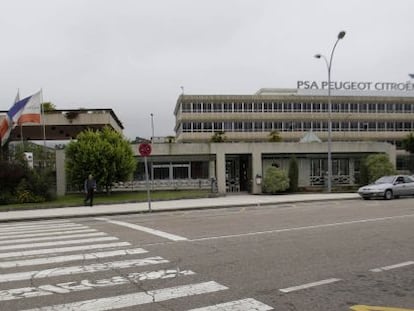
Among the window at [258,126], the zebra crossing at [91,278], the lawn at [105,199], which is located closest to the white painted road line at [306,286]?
the zebra crossing at [91,278]

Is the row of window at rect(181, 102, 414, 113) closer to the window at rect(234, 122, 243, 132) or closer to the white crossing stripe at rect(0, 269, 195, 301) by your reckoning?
the window at rect(234, 122, 243, 132)

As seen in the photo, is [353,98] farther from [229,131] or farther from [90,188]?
[90,188]

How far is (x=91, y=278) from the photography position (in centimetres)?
796

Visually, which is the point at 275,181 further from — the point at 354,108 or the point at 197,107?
the point at 354,108

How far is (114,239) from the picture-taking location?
12742 millimetres

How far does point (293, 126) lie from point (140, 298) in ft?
251

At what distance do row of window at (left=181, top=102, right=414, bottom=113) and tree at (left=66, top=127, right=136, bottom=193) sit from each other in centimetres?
4816

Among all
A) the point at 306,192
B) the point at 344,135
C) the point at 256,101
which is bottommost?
the point at 306,192

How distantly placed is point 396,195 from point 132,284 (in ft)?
80.4

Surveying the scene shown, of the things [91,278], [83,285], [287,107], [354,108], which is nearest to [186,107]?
[287,107]

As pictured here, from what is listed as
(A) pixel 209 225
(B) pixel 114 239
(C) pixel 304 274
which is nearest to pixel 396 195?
(A) pixel 209 225

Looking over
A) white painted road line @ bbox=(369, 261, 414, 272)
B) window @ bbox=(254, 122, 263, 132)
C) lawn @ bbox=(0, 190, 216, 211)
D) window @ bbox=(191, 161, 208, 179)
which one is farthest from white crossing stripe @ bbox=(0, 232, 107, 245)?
window @ bbox=(254, 122, 263, 132)

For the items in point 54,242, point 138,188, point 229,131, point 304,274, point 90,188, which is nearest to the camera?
point 304,274

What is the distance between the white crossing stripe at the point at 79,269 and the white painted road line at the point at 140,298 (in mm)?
1965
